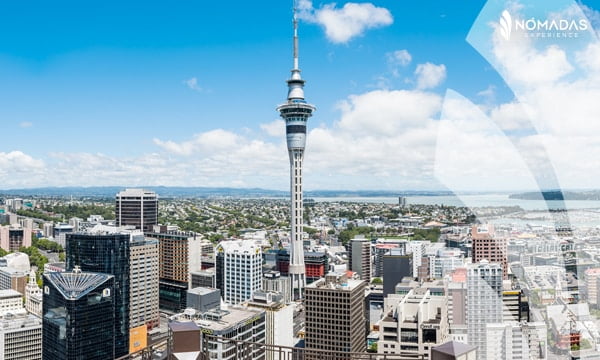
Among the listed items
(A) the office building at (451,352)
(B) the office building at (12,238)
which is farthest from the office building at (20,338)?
(B) the office building at (12,238)

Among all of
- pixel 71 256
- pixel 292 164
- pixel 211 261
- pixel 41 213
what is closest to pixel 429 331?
pixel 71 256

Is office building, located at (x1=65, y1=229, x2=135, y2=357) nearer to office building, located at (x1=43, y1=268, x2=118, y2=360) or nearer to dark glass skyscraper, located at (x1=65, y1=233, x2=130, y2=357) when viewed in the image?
dark glass skyscraper, located at (x1=65, y1=233, x2=130, y2=357)

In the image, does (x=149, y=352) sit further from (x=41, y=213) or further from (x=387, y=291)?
(x=41, y=213)

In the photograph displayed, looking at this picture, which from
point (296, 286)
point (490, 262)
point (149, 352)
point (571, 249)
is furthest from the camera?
point (296, 286)

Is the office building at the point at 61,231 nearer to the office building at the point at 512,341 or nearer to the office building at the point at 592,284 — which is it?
the office building at the point at 512,341

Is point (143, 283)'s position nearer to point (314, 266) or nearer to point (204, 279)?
point (204, 279)

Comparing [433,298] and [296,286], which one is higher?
[433,298]

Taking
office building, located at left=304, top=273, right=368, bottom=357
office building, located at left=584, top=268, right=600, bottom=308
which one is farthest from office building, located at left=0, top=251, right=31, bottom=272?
office building, located at left=584, top=268, right=600, bottom=308
